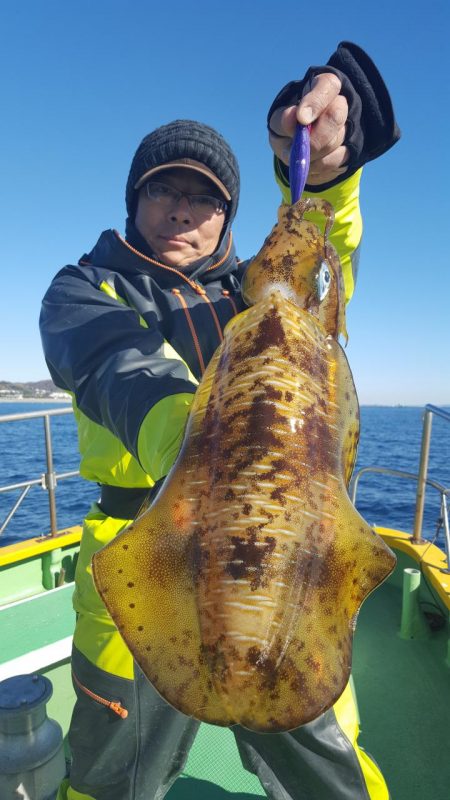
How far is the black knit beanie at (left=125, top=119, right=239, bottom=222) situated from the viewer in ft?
8.65

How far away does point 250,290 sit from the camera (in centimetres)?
144

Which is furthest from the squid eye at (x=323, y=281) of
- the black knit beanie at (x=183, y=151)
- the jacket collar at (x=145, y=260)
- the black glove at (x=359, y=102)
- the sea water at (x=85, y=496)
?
the sea water at (x=85, y=496)

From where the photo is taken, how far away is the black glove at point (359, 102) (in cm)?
203

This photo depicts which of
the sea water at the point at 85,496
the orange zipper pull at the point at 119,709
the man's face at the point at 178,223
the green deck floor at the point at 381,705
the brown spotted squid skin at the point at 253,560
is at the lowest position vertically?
the sea water at the point at 85,496

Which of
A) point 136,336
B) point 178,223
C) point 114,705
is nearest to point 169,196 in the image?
point 178,223

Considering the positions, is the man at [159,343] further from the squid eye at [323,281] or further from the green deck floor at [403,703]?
the green deck floor at [403,703]

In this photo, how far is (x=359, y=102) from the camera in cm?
204

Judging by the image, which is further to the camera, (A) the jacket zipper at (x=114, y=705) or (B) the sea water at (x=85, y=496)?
(B) the sea water at (x=85, y=496)

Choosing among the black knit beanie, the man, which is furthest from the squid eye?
the black knit beanie

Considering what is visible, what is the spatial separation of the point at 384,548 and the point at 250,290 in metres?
0.76

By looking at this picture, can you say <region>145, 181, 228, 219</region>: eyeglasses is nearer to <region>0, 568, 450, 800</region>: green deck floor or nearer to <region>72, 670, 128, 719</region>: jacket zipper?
<region>72, 670, 128, 719</region>: jacket zipper

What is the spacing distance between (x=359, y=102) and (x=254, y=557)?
6.14 feet

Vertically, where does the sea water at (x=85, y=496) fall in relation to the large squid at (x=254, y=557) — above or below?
below

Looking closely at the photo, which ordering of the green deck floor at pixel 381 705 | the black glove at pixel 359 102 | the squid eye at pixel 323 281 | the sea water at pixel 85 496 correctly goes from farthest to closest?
the sea water at pixel 85 496, the green deck floor at pixel 381 705, the black glove at pixel 359 102, the squid eye at pixel 323 281
